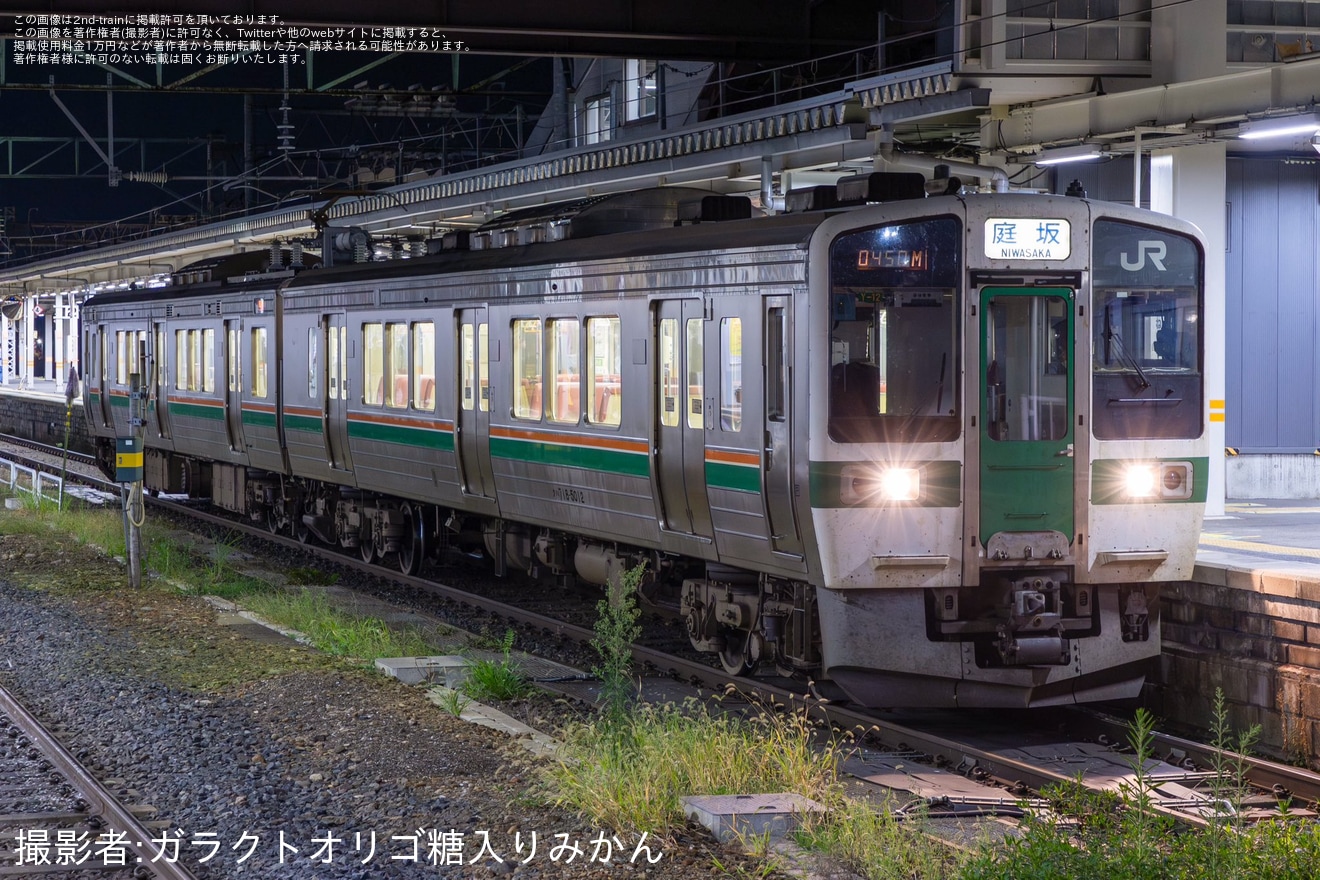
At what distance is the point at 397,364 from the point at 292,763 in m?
7.04

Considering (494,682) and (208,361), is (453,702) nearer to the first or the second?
(494,682)

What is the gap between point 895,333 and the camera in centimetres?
871

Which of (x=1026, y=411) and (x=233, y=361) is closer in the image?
(x=1026, y=411)

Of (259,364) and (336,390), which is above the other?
(259,364)

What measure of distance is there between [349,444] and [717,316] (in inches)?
283

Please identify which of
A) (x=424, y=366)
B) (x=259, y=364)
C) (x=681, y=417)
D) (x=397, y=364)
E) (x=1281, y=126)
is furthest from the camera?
(x=259, y=364)

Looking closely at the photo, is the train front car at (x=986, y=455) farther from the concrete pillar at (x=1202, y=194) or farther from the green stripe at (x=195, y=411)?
the green stripe at (x=195, y=411)

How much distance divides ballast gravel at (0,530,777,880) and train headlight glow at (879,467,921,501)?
235 centimetres

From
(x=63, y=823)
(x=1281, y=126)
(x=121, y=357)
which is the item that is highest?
(x=1281, y=126)

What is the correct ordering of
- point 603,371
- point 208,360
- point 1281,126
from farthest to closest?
point 208,360
point 1281,126
point 603,371

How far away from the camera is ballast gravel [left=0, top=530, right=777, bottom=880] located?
649 cm

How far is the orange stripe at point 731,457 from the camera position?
30.3 ft

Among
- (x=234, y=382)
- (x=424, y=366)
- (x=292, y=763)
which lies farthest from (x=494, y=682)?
(x=234, y=382)

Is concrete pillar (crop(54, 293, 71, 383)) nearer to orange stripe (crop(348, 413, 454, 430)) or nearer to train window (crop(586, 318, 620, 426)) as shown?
orange stripe (crop(348, 413, 454, 430))
